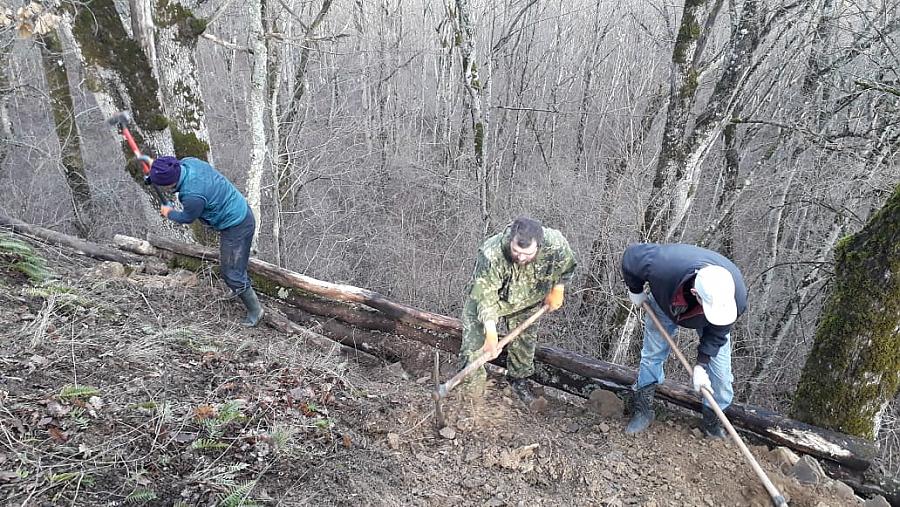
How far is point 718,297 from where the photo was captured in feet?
9.82

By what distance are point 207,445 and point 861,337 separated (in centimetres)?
420

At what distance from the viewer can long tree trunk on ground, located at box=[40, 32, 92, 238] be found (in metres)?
9.07

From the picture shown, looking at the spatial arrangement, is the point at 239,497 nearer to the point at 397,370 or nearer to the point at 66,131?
the point at 397,370

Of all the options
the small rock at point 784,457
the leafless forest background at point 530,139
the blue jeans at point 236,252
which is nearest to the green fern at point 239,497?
the blue jeans at point 236,252

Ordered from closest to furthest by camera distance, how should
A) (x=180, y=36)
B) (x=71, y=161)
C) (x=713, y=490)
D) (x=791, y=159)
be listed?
1. (x=713, y=490)
2. (x=180, y=36)
3. (x=791, y=159)
4. (x=71, y=161)

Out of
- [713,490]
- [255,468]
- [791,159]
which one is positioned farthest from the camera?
[791,159]

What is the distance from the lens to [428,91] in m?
13.7

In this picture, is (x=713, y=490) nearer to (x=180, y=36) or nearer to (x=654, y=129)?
(x=180, y=36)

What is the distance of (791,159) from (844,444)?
20.4 feet

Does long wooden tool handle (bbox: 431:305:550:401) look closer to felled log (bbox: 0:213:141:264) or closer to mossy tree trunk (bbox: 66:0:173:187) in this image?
felled log (bbox: 0:213:141:264)

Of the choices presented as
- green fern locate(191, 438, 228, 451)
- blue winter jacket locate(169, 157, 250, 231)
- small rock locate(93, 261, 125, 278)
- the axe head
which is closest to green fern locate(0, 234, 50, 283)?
small rock locate(93, 261, 125, 278)

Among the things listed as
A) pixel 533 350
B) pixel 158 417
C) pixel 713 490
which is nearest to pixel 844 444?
pixel 713 490

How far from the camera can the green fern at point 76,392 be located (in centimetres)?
292

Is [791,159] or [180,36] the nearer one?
[180,36]
